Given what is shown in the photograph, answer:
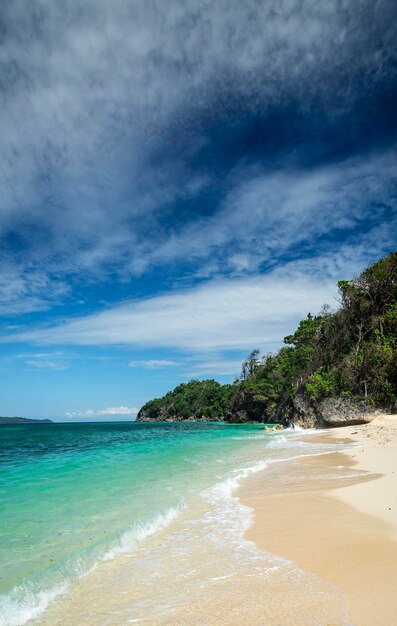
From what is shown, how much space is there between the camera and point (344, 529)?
17.7 ft

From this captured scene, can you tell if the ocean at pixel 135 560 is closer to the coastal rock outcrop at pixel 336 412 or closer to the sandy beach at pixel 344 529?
the sandy beach at pixel 344 529

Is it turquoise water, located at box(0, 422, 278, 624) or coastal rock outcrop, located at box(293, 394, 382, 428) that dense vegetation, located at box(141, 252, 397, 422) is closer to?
coastal rock outcrop, located at box(293, 394, 382, 428)

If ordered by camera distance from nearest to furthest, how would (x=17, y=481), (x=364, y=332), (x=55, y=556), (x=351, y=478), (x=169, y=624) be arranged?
(x=169, y=624) → (x=55, y=556) → (x=351, y=478) → (x=17, y=481) → (x=364, y=332)

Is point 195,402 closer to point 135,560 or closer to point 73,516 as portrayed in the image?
point 73,516

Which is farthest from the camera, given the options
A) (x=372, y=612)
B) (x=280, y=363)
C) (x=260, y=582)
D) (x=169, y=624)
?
(x=280, y=363)

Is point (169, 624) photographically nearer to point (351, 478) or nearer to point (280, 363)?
point (351, 478)

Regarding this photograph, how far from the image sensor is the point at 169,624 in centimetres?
339

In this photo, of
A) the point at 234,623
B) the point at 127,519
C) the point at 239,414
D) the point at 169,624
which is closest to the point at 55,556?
the point at 127,519

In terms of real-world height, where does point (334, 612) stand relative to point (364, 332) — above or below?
below

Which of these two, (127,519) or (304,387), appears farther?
(304,387)

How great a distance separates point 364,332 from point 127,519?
3227cm

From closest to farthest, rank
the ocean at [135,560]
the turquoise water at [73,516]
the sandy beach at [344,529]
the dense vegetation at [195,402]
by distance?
the sandy beach at [344,529]
the ocean at [135,560]
the turquoise water at [73,516]
the dense vegetation at [195,402]

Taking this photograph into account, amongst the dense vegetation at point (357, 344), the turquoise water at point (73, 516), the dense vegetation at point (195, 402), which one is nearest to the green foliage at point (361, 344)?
the dense vegetation at point (357, 344)

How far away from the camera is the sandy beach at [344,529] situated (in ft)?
11.4
